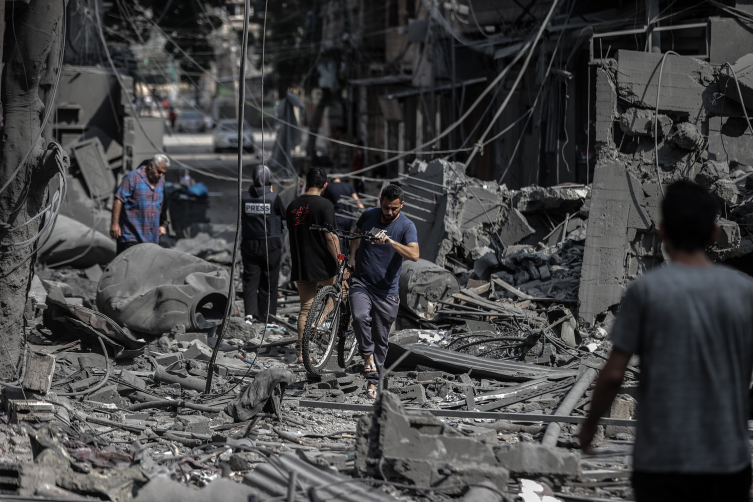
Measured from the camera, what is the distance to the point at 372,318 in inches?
279

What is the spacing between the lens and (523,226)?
485 inches

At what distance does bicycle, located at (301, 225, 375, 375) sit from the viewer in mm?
7312

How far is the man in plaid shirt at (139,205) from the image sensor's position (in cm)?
1023

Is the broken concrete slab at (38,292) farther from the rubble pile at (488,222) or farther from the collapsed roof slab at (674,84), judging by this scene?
the collapsed roof slab at (674,84)

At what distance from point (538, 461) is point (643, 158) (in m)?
6.08

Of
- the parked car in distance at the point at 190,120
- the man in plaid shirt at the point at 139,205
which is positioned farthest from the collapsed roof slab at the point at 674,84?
the parked car in distance at the point at 190,120

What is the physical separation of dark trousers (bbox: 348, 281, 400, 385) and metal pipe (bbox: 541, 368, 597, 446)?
5.23 ft

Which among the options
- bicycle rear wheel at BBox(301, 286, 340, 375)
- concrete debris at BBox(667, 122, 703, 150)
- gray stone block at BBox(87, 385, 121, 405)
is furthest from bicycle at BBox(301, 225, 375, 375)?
concrete debris at BBox(667, 122, 703, 150)

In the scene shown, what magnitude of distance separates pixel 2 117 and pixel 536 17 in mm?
11701

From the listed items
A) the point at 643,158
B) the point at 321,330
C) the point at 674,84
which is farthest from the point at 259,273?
the point at 674,84

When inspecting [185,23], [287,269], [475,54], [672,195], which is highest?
[185,23]

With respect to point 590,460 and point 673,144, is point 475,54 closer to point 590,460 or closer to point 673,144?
point 673,144

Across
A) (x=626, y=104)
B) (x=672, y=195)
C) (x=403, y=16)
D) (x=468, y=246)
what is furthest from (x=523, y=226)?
(x=403, y=16)

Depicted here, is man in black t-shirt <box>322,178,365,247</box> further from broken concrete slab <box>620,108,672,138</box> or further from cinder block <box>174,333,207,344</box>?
broken concrete slab <box>620,108,672,138</box>
